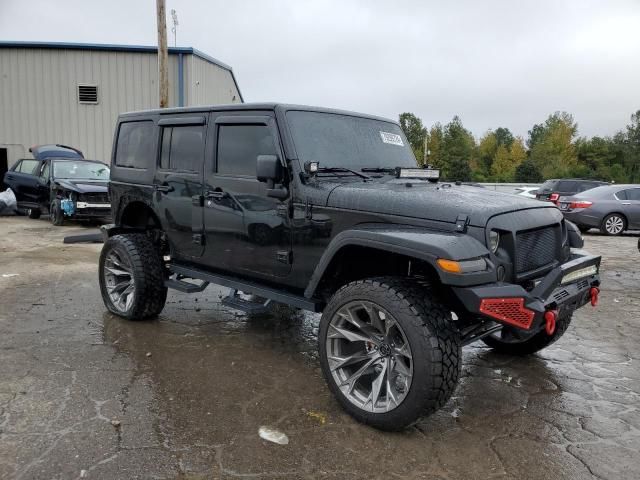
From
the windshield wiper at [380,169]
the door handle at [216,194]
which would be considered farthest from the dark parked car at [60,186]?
the windshield wiper at [380,169]

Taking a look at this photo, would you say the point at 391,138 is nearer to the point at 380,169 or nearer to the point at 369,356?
the point at 380,169

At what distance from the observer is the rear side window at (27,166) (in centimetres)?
1476

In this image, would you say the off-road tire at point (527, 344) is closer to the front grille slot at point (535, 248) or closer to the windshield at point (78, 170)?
the front grille slot at point (535, 248)

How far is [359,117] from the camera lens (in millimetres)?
4551

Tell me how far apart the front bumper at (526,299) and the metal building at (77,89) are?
1819 centimetres

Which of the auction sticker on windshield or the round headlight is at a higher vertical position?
the auction sticker on windshield

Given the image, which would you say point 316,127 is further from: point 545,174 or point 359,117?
point 545,174

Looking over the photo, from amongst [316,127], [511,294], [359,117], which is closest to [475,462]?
[511,294]

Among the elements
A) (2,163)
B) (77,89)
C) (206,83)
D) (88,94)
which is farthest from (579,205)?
(2,163)

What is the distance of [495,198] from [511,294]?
2.74 feet

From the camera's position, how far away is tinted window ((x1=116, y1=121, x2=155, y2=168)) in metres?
5.09

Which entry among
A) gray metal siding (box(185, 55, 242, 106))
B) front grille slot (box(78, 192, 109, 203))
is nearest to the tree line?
gray metal siding (box(185, 55, 242, 106))

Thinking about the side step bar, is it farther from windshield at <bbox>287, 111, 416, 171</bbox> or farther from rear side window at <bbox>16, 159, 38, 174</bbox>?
rear side window at <bbox>16, 159, 38, 174</bbox>

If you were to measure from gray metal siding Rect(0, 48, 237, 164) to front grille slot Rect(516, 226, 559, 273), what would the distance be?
17976 mm
